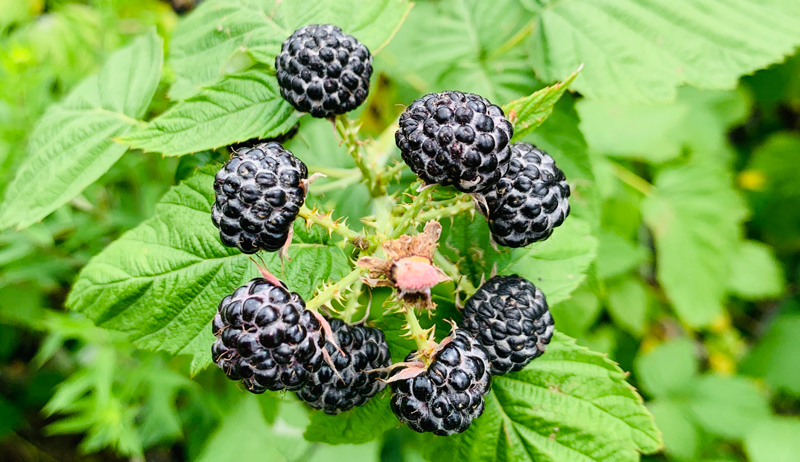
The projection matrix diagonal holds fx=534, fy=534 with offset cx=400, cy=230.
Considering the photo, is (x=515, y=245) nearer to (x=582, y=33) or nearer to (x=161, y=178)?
(x=582, y=33)

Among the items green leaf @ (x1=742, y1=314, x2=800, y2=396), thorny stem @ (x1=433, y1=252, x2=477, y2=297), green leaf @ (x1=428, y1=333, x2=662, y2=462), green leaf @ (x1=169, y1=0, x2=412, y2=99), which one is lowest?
green leaf @ (x1=742, y1=314, x2=800, y2=396)

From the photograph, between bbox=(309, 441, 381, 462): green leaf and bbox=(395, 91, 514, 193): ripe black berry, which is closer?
bbox=(395, 91, 514, 193): ripe black berry

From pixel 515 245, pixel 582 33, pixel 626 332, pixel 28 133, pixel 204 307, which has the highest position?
pixel 582 33

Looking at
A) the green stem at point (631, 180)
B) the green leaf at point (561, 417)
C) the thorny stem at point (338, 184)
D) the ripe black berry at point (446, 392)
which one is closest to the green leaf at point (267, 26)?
the thorny stem at point (338, 184)

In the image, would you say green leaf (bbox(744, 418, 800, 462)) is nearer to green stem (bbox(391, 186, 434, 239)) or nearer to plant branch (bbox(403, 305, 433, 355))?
plant branch (bbox(403, 305, 433, 355))

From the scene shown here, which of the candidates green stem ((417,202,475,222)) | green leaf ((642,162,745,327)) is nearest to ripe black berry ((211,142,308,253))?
green stem ((417,202,475,222))

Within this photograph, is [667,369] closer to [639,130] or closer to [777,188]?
[639,130]

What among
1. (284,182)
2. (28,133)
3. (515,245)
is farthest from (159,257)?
(28,133)

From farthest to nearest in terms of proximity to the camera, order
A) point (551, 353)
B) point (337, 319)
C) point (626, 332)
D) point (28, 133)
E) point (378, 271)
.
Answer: point (626, 332)
point (28, 133)
point (551, 353)
point (337, 319)
point (378, 271)
